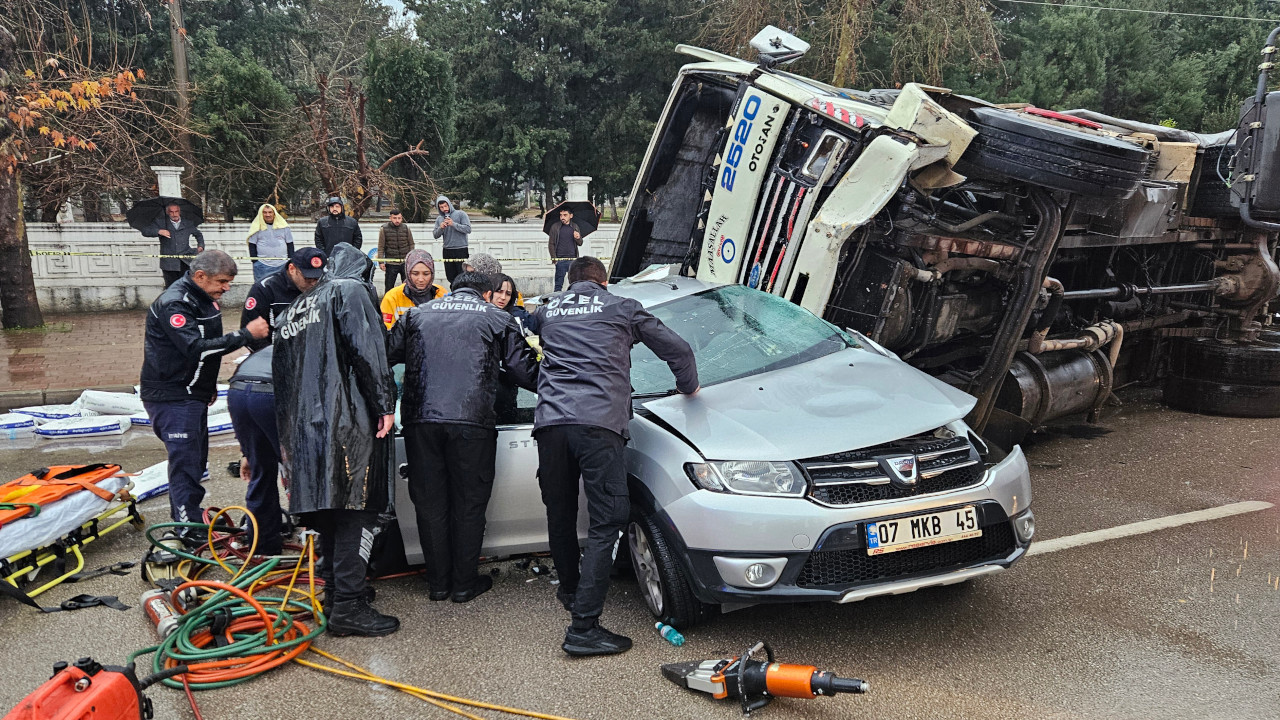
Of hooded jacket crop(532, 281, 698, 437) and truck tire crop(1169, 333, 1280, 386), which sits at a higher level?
hooded jacket crop(532, 281, 698, 437)

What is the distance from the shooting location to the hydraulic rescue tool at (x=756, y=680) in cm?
306

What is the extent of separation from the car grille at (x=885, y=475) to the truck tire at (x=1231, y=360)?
190 inches

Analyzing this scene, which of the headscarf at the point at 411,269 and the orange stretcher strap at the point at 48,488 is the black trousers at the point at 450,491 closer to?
the orange stretcher strap at the point at 48,488

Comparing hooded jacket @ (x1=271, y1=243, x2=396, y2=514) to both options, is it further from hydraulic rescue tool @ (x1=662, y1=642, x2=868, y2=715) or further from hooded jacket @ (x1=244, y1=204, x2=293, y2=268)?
hooded jacket @ (x1=244, y1=204, x2=293, y2=268)

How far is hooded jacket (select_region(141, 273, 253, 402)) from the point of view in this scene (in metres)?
4.58

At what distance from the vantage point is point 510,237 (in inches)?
650

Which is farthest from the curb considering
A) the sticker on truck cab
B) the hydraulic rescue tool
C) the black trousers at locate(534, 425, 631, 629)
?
the hydraulic rescue tool

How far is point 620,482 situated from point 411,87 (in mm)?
18866

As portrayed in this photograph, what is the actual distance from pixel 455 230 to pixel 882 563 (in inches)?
425

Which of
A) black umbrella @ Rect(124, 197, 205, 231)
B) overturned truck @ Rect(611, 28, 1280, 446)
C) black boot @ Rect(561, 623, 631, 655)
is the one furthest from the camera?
black umbrella @ Rect(124, 197, 205, 231)

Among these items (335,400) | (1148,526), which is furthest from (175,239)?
(1148,526)

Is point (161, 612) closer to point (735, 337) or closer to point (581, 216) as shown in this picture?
point (735, 337)

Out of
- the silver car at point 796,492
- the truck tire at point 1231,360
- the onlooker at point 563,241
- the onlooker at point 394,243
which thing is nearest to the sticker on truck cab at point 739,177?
the silver car at point 796,492

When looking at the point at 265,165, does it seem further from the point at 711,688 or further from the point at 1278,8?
the point at 1278,8
